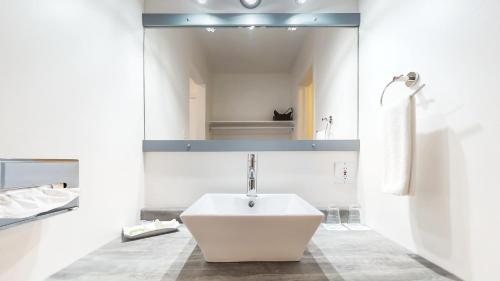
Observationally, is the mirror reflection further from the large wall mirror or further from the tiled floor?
the tiled floor

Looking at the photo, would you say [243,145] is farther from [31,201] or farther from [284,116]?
[31,201]

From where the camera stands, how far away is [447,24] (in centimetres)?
79

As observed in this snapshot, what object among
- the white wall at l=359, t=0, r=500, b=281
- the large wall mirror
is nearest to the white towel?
the white wall at l=359, t=0, r=500, b=281

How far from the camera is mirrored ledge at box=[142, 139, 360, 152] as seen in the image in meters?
1.38

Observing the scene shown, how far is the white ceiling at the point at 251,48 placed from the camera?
4.75ft

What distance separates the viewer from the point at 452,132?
77cm

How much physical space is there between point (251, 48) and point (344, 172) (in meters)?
0.87

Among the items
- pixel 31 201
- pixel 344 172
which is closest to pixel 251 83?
pixel 344 172

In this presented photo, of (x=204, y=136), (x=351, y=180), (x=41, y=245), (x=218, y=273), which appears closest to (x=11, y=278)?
(x=41, y=245)

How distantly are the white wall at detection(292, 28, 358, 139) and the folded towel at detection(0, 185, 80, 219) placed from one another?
1.16 meters

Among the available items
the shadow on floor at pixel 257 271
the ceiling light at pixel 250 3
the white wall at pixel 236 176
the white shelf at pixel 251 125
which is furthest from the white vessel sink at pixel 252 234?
the ceiling light at pixel 250 3

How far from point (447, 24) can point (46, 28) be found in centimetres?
121

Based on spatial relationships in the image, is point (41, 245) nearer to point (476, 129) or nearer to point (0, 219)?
point (0, 219)

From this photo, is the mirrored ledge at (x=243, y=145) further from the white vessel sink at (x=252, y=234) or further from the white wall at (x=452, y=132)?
the white vessel sink at (x=252, y=234)
